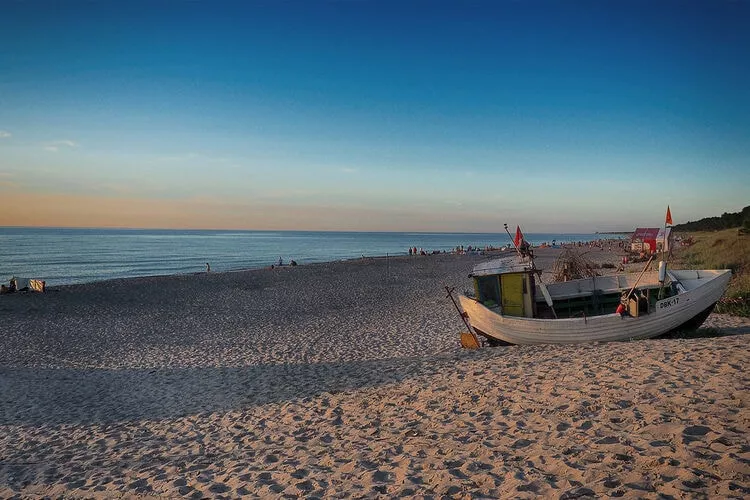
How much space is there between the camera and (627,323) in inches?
434

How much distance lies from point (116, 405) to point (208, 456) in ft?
15.2

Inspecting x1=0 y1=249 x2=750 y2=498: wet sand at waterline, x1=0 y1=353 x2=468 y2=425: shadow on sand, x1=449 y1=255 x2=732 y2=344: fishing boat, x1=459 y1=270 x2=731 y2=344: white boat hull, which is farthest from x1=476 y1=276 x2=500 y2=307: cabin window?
x1=0 y1=353 x2=468 y2=425: shadow on sand

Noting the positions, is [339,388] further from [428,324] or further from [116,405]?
[428,324]

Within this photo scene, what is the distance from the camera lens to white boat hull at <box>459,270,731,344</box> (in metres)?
10.9

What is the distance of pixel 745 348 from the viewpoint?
8812 millimetres

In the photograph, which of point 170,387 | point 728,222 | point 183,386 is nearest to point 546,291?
point 183,386

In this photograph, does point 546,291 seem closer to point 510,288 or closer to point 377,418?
point 510,288

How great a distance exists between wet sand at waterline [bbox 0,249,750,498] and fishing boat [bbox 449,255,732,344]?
610mm

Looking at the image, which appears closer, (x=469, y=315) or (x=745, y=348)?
(x=745, y=348)

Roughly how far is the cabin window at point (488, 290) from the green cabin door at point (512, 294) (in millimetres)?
218

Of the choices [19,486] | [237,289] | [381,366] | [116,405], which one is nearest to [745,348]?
[381,366]

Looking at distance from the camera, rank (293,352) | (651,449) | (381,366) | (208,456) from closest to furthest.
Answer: (651,449), (208,456), (381,366), (293,352)

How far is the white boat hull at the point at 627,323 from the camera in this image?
431 inches

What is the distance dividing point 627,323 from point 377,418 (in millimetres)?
6907
